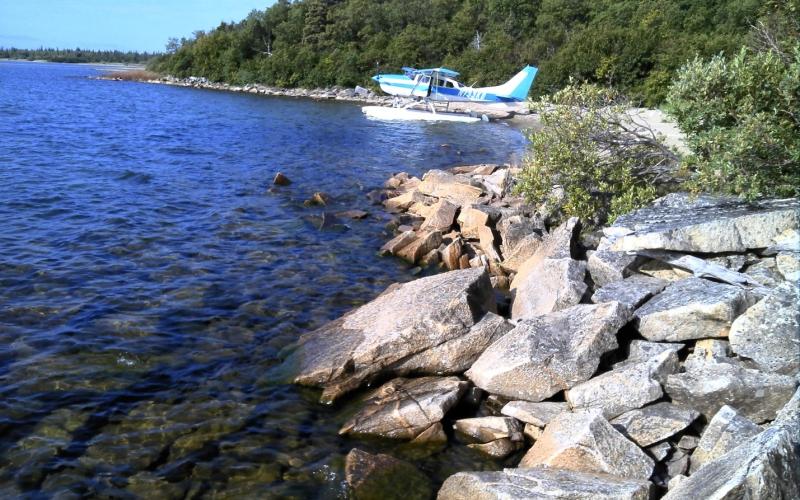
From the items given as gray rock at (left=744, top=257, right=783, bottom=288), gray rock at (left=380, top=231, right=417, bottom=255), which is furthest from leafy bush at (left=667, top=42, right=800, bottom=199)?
gray rock at (left=380, top=231, right=417, bottom=255)

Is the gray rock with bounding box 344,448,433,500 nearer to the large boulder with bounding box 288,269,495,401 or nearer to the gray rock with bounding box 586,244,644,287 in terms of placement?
the large boulder with bounding box 288,269,495,401

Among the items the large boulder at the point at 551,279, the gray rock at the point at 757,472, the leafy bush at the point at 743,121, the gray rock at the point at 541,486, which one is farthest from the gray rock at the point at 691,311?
the gray rock at the point at 541,486

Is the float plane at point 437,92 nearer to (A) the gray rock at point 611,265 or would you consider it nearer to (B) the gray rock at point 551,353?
(A) the gray rock at point 611,265

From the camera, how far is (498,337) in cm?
906

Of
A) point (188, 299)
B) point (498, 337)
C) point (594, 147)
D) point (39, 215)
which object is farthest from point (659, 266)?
point (39, 215)

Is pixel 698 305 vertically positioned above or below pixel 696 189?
below

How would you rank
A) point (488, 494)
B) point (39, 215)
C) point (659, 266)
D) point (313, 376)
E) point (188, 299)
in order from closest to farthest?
1. point (488, 494)
2. point (313, 376)
3. point (659, 266)
4. point (188, 299)
5. point (39, 215)

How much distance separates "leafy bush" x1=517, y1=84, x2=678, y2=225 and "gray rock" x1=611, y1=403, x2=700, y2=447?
6.97m

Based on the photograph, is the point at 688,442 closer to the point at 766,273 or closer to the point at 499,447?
the point at 499,447

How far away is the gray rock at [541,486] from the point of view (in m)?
5.77

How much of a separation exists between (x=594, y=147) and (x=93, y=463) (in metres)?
11.5

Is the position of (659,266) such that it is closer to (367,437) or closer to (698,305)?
(698,305)

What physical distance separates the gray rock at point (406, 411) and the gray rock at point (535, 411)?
746mm

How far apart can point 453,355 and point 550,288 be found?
2387 millimetres
